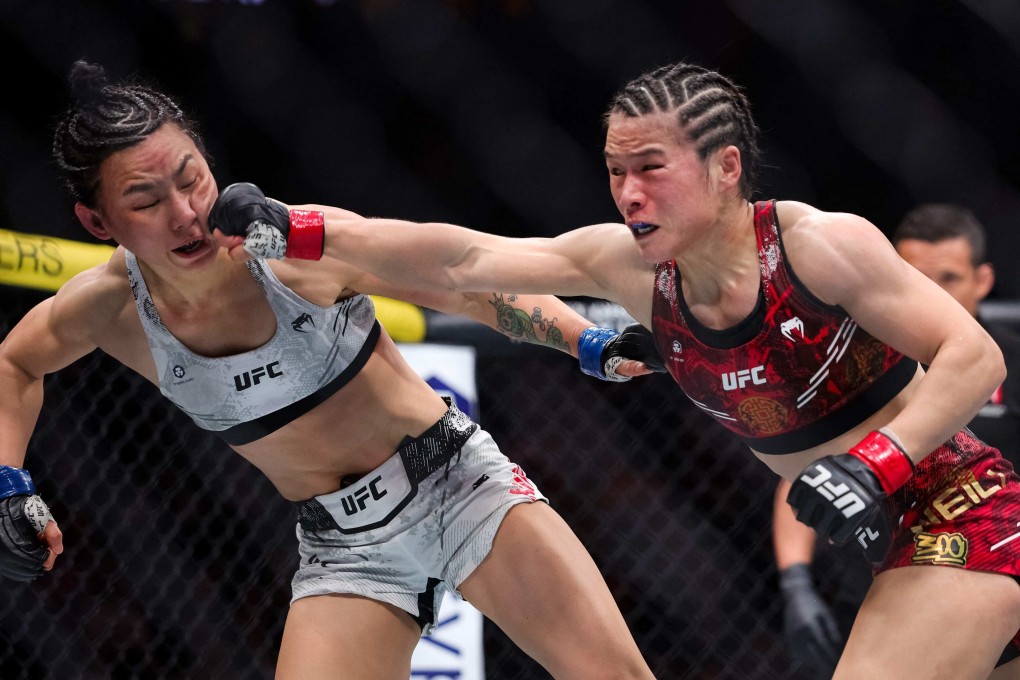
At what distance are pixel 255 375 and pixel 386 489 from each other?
0.88ft

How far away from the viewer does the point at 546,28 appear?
3.38 m

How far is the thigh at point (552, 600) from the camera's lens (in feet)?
5.67

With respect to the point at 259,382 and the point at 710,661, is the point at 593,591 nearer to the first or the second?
the point at 259,382

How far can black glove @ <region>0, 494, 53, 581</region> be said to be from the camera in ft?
6.04

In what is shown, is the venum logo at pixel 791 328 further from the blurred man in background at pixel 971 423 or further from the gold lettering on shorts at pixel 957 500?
the blurred man in background at pixel 971 423

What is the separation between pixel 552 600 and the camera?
1.76 meters

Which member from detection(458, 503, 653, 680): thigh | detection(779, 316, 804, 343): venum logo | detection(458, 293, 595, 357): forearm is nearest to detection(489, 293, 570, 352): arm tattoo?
detection(458, 293, 595, 357): forearm

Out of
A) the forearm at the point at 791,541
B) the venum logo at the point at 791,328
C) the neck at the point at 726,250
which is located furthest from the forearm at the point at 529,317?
the forearm at the point at 791,541

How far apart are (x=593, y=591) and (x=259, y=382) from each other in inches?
23.2

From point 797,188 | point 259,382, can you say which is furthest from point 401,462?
point 797,188

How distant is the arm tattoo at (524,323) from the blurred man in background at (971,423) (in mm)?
886

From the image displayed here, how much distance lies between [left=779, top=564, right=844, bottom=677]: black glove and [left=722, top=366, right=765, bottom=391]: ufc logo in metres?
1.03

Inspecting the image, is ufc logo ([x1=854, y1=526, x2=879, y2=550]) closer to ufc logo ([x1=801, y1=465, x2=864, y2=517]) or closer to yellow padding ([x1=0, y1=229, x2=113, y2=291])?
ufc logo ([x1=801, y1=465, x2=864, y2=517])

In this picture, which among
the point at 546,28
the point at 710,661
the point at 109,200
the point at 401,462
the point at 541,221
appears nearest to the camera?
the point at 109,200
